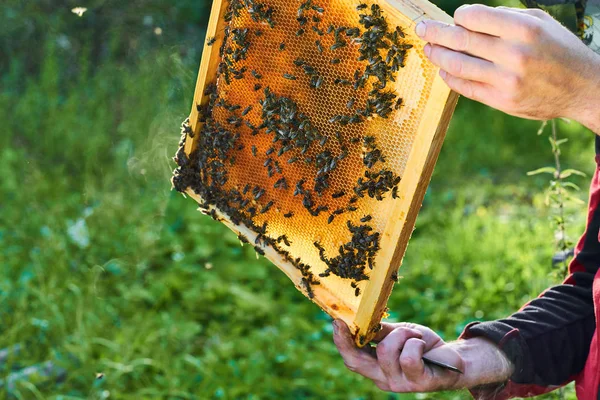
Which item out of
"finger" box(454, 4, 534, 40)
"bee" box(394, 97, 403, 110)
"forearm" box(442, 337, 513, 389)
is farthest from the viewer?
"forearm" box(442, 337, 513, 389)

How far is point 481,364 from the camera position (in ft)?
8.30

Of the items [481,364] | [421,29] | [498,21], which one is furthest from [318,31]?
[481,364]

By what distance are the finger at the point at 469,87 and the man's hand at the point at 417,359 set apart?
992 mm

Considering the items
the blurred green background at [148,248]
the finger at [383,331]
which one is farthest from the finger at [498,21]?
the blurred green background at [148,248]

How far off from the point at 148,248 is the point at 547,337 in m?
3.93

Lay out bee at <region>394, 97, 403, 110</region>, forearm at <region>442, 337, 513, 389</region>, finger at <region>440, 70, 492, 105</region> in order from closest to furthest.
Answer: finger at <region>440, 70, 492, 105</region> < bee at <region>394, 97, 403, 110</region> < forearm at <region>442, 337, 513, 389</region>

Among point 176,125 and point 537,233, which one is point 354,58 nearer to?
point 176,125

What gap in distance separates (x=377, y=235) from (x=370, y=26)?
0.76 meters

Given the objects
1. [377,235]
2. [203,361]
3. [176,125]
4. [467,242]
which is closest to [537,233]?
[467,242]

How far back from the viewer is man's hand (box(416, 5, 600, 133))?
1.74 m

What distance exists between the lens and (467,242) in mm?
6195

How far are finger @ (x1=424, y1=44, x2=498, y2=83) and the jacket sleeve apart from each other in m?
1.09

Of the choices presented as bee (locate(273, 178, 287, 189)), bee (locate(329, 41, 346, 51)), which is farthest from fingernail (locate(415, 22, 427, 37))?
bee (locate(273, 178, 287, 189))

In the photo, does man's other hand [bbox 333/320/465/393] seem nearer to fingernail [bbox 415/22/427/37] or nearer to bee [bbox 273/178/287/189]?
bee [bbox 273/178/287/189]
